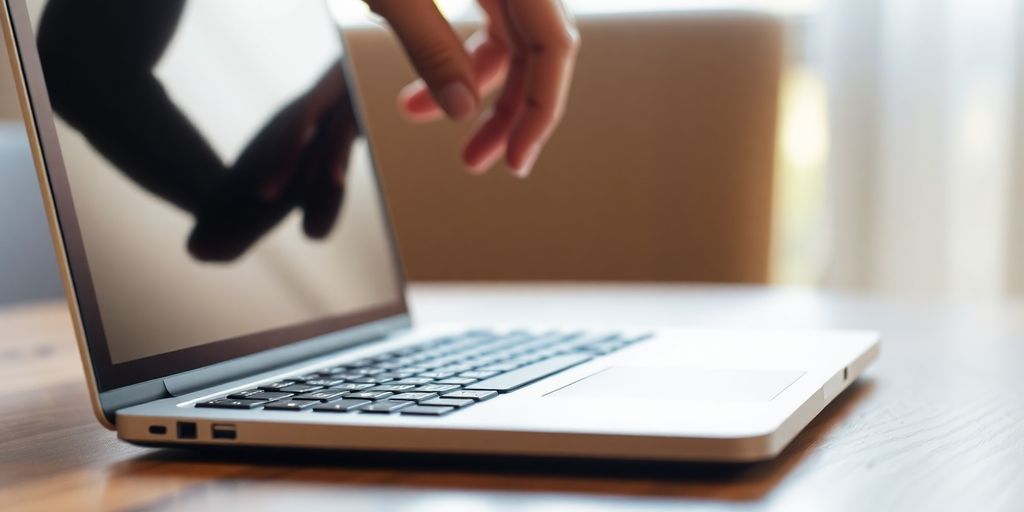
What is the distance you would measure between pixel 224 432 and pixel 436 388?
0.09 meters

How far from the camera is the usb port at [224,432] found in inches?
16.4

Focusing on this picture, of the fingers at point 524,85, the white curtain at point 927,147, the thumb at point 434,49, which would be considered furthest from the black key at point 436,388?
the white curtain at point 927,147

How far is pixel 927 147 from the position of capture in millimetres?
2090

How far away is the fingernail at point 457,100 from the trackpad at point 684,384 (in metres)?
0.22

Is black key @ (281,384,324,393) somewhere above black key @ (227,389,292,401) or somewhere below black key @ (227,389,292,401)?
below

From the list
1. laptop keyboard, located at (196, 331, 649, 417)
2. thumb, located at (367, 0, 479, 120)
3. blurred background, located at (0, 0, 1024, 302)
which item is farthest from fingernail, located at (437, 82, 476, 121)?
blurred background, located at (0, 0, 1024, 302)

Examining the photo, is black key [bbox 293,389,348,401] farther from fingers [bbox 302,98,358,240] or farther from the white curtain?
the white curtain

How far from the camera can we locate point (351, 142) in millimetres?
794

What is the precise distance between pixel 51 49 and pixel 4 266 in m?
1.03

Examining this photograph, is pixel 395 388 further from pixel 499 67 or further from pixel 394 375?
pixel 499 67

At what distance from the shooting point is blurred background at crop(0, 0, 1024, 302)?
1.73 m

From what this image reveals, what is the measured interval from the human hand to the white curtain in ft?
4.11

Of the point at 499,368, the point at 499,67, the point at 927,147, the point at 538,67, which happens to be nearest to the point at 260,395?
the point at 499,368

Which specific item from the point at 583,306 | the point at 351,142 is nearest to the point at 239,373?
the point at 351,142
